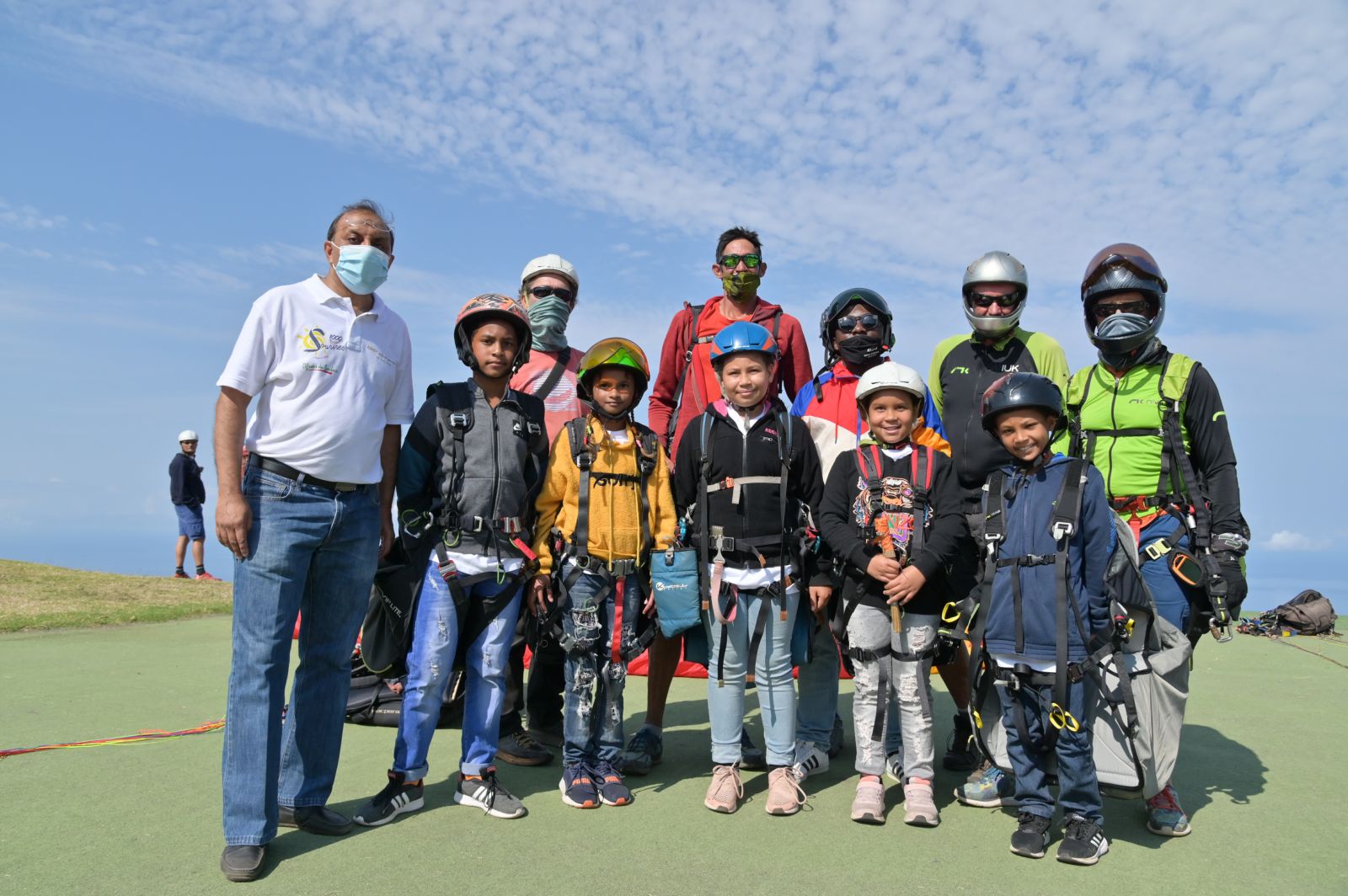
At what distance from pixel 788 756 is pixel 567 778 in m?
0.98

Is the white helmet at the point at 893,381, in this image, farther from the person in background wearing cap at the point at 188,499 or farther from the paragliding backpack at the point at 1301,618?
the person in background wearing cap at the point at 188,499

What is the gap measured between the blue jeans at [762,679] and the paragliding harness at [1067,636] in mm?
879

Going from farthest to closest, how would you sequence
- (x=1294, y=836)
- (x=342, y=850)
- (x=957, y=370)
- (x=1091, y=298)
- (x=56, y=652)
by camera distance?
(x=56, y=652)
(x=957, y=370)
(x=1091, y=298)
(x=1294, y=836)
(x=342, y=850)

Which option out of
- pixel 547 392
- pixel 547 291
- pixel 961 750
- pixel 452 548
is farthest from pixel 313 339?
pixel 961 750

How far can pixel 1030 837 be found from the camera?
127 inches

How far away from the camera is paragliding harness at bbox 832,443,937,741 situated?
145 inches

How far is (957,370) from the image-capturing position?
14.4 ft

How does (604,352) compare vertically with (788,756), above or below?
above

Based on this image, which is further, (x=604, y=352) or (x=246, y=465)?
(x=604, y=352)

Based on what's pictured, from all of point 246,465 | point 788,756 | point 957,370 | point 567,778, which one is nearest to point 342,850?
point 567,778

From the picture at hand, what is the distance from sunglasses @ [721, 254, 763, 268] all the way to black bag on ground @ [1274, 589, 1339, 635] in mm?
8334

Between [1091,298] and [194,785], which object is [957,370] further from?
[194,785]

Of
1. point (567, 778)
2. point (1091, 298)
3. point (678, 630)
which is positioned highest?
point (1091, 298)

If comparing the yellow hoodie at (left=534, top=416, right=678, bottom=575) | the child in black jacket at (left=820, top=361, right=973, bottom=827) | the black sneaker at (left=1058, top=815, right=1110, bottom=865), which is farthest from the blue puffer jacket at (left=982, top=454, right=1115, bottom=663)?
the yellow hoodie at (left=534, top=416, right=678, bottom=575)
